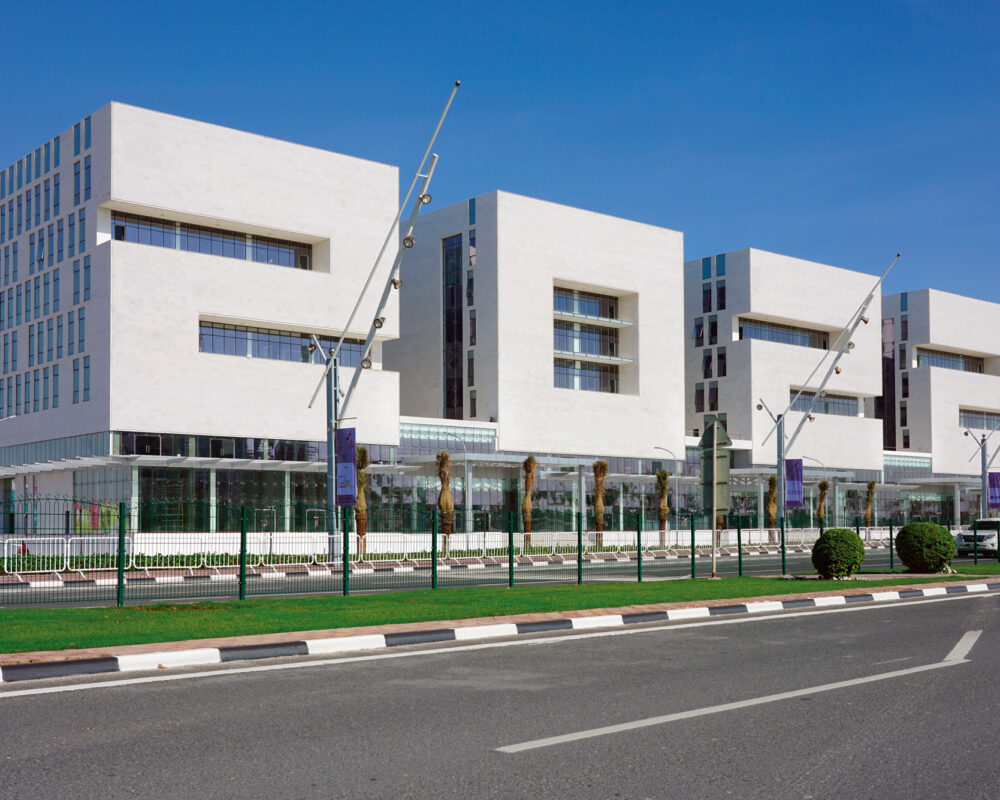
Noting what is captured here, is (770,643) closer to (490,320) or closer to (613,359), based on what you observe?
(490,320)

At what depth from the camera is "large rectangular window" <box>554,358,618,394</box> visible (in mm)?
68562

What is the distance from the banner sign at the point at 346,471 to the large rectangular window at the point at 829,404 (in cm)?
4983

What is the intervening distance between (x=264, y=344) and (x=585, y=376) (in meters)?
22.7

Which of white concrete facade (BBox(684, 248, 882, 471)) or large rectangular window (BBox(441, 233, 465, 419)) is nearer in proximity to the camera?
large rectangular window (BBox(441, 233, 465, 419))

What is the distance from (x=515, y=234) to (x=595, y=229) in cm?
657

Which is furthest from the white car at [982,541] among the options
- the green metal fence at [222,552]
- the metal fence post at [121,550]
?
the metal fence post at [121,550]

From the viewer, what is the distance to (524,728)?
760 centimetres

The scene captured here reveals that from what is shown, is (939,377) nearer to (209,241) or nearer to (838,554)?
(209,241)

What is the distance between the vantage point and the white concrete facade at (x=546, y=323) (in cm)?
6412

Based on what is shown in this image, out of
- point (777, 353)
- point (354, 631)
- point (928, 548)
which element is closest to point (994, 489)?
point (777, 353)

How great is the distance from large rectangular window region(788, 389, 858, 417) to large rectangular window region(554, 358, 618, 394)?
17.3 metres

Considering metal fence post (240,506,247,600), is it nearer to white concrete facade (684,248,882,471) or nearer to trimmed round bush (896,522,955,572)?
trimmed round bush (896,522,955,572)

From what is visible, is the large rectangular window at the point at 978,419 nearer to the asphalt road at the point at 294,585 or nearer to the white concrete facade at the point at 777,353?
the white concrete facade at the point at 777,353

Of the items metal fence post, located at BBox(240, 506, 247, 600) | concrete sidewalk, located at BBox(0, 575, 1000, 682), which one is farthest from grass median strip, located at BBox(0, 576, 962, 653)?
concrete sidewalk, located at BBox(0, 575, 1000, 682)
